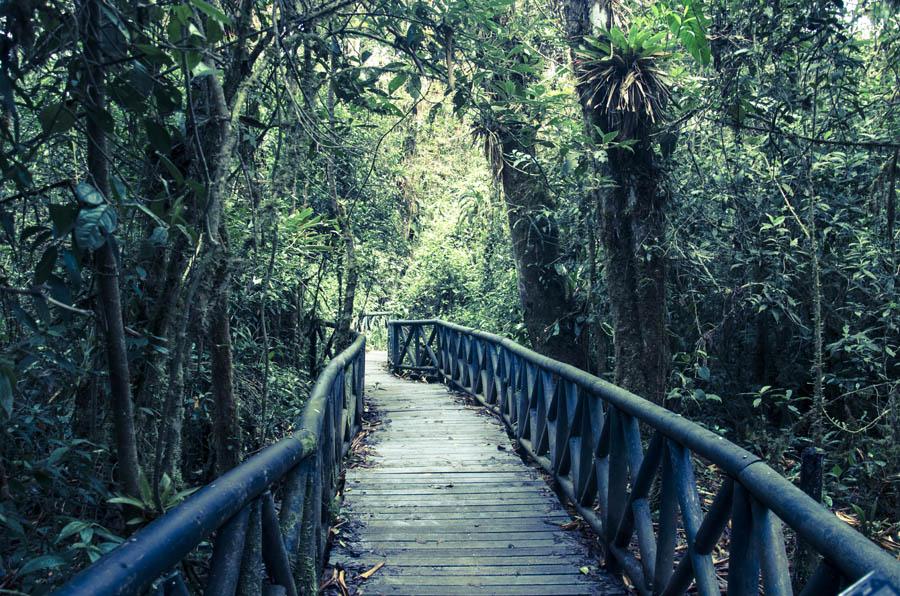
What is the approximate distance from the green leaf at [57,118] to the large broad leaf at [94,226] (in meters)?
0.41

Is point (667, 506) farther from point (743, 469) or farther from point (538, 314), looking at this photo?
point (538, 314)

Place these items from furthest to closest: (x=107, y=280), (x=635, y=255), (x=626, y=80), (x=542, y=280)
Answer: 1. (x=542, y=280)
2. (x=635, y=255)
3. (x=626, y=80)
4. (x=107, y=280)

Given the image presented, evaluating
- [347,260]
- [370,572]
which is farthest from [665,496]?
[347,260]

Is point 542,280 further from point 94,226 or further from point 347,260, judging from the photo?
point 94,226

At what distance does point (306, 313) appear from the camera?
31.4 ft

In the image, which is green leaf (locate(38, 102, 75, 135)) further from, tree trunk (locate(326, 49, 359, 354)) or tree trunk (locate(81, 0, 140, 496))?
tree trunk (locate(326, 49, 359, 354))

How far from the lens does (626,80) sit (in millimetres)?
5512

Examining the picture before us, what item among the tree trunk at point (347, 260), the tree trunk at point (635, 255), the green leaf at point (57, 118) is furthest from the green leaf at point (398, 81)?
the tree trunk at point (347, 260)

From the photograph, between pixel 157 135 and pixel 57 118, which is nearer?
pixel 57 118

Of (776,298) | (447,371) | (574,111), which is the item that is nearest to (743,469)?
(776,298)

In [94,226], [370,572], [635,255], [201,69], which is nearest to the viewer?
[94,226]

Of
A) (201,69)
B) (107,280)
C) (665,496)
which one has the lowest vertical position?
(665,496)

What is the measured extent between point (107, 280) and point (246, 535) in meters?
0.95

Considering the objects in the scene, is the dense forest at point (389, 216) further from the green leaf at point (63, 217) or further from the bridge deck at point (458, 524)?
the bridge deck at point (458, 524)
